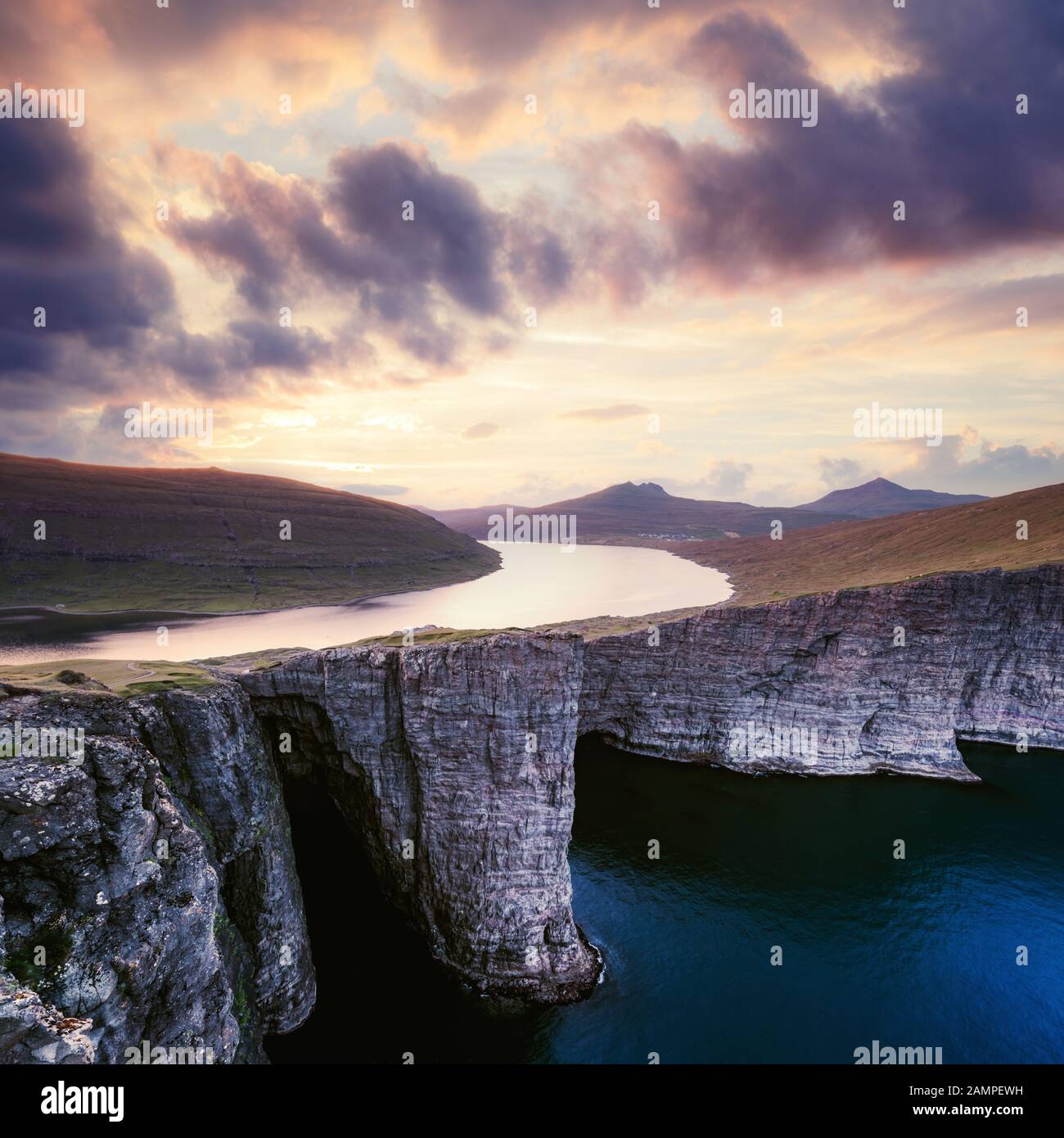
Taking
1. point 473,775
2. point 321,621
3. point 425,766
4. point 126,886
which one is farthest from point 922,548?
point 126,886

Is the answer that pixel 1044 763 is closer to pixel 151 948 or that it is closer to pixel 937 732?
pixel 937 732

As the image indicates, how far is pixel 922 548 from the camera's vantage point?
133m

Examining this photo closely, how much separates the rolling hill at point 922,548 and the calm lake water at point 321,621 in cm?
2005

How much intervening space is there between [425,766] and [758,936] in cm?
2348

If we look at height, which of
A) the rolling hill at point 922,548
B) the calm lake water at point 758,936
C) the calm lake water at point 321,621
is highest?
the rolling hill at point 922,548

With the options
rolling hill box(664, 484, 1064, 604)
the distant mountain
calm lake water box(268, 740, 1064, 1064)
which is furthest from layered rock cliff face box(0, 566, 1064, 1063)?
the distant mountain

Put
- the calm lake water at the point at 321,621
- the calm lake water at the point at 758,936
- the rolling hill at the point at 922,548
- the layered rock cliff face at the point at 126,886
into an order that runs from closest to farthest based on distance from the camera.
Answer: the layered rock cliff face at the point at 126,886
the calm lake water at the point at 758,936
the rolling hill at the point at 922,548
the calm lake water at the point at 321,621

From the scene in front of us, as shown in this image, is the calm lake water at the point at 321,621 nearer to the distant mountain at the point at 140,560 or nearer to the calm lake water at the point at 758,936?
the distant mountain at the point at 140,560

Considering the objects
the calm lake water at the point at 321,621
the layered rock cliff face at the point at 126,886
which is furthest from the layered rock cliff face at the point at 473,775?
the calm lake water at the point at 321,621

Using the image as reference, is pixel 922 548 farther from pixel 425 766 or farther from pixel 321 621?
pixel 425 766

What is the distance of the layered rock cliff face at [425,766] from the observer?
19109 millimetres

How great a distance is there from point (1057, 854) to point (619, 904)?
35405 millimetres

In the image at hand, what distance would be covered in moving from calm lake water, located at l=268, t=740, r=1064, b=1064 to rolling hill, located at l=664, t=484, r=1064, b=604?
41451mm
